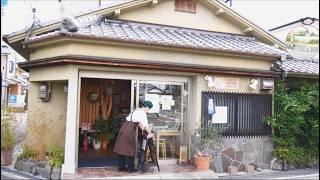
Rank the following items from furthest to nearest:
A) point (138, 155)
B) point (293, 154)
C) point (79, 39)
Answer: point (293, 154) → point (138, 155) → point (79, 39)

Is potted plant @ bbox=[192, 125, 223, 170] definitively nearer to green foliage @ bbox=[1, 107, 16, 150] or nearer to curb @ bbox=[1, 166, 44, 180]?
curb @ bbox=[1, 166, 44, 180]

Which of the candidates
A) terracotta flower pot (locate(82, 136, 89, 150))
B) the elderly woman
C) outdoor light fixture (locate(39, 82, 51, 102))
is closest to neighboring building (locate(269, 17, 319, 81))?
the elderly woman

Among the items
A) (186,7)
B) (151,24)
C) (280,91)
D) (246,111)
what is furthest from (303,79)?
(151,24)

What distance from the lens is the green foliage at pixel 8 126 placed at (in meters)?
9.07

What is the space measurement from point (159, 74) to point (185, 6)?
3523 mm

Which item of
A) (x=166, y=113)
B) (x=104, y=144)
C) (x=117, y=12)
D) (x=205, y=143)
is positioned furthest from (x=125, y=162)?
(x=117, y=12)

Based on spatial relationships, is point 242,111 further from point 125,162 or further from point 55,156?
point 55,156

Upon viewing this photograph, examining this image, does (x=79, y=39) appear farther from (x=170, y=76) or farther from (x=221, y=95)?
(x=221, y=95)

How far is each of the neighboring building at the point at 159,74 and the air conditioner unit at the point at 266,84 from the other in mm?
41

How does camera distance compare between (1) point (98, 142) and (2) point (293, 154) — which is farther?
(1) point (98, 142)

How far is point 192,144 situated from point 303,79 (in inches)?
195

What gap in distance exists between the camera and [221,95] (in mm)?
9797

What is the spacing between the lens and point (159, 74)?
Result: 369 inches

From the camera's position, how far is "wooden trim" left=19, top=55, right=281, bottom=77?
8125mm
